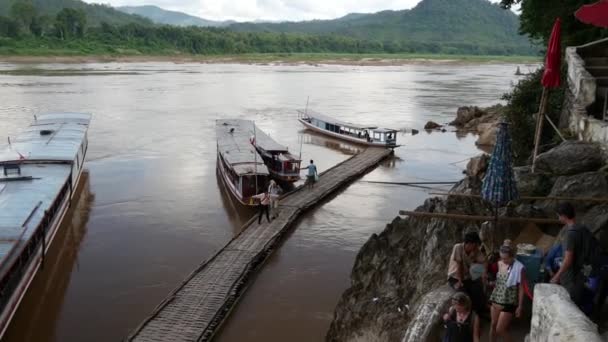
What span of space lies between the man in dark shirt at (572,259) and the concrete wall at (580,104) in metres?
5.63

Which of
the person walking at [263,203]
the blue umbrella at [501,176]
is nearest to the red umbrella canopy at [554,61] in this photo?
the blue umbrella at [501,176]

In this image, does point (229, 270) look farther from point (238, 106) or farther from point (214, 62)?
point (214, 62)

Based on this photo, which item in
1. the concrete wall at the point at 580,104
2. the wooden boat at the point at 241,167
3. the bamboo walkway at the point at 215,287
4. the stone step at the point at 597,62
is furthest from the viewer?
the wooden boat at the point at 241,167

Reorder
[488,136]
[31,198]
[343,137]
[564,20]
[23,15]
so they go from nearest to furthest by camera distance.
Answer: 1. [31,198]
2. [564,20]
3. [488,136]
4. [343,137]
5. [23,15]

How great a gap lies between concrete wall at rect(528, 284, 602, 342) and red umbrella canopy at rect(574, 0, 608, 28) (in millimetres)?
6473

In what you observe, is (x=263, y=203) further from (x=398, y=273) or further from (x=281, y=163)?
(x=398, y=273)

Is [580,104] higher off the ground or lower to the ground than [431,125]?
higher

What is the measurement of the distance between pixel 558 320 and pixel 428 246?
249 inches

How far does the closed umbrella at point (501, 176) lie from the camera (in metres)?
9.87

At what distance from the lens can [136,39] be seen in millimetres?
129500

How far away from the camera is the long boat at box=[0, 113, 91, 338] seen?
41.3ft

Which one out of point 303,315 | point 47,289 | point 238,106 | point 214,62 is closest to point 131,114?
point 238,106

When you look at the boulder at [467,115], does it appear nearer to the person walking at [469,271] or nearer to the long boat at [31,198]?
the long boat at [31,198]

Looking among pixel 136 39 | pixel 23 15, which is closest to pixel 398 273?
pixel 136 39
